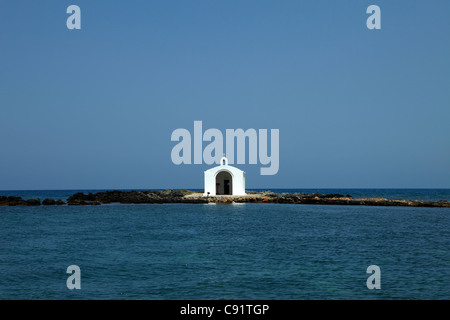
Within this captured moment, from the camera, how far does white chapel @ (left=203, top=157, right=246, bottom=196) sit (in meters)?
64.4

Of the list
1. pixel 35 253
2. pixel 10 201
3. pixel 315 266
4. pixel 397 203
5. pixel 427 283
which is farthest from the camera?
pixel 10 201

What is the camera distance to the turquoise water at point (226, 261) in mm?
14812

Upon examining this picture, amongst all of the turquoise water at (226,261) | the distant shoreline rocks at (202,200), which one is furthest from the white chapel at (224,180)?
the turquoise water at (226,261)

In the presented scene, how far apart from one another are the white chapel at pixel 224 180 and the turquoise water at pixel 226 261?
98.0 feet

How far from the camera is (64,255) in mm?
21703

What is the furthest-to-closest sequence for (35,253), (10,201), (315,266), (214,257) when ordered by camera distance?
1. (10,201)
2. (35,253)
3. (214,257)
4. (315,266)

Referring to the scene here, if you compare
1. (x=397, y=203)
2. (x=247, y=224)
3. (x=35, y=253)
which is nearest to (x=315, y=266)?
(x=35, y=253)

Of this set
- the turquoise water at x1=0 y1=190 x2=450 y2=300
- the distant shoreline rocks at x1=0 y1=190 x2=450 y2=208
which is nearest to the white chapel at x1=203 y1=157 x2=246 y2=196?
the distant shoreline rocks at x1=0 y1=190 x2=450 y2=208

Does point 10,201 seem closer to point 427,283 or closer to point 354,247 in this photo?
point 354,247

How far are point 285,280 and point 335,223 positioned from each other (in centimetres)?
2191

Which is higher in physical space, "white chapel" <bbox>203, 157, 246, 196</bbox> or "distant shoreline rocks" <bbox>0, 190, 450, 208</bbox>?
"white chapel" <bbox>203, 157, 246, 196</bbox>

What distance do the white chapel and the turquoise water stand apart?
29.9 meters

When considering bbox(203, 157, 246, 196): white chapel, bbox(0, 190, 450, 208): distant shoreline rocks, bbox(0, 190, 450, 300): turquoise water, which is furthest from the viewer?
bbox(203, 157, 246, 196): white chapel

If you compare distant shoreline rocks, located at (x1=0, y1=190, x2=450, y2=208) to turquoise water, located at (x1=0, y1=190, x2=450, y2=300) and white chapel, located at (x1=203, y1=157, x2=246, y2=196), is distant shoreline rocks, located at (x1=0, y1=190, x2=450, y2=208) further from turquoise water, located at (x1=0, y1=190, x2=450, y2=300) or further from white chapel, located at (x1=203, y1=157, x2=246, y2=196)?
turquoise water, located at (x1=0, y1=190, x2=450, y2=300)
